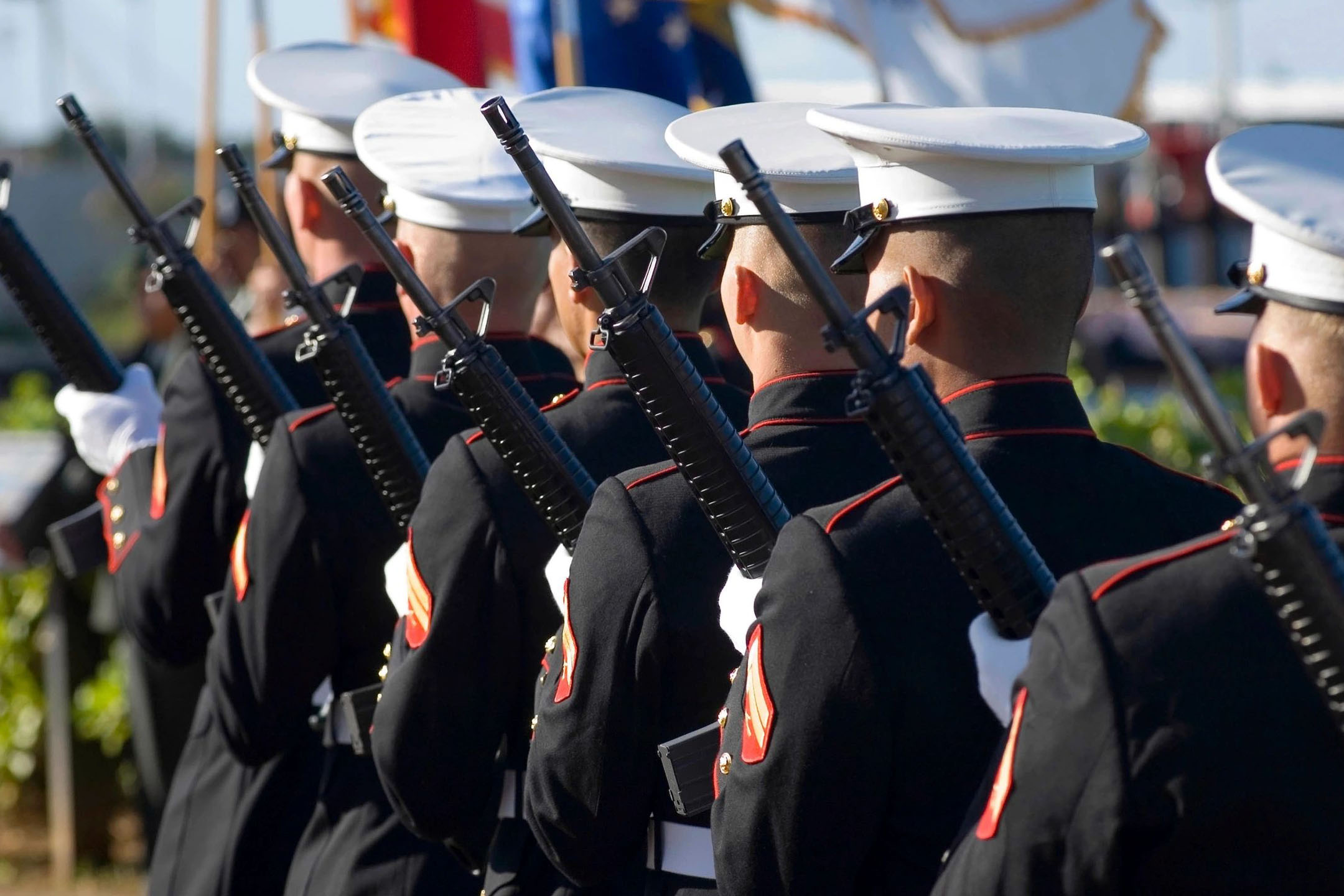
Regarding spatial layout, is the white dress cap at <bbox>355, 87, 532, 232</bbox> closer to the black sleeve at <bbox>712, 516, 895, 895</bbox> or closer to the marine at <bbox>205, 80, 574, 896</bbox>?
the marine at <bbox>205, 80, 574, 896</bbox>

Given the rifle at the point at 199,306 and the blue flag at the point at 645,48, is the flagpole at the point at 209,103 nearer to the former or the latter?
the blue flag at the point at 645,48

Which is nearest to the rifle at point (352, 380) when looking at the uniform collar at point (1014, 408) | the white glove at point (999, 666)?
the uniform collar at point (1014, 408)

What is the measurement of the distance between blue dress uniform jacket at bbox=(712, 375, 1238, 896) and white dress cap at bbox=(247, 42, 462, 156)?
8.08 ft

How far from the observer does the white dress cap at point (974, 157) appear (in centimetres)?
210

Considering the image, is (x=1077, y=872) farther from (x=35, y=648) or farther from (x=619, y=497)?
(x=35, y=648)

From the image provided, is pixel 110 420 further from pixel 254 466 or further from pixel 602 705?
pixel 602 705

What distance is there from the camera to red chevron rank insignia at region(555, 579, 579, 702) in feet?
8.10

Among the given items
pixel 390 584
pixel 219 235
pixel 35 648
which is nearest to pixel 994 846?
pixel 390 584

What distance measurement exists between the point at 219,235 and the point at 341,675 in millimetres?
3653

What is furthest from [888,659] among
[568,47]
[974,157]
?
[568,47]

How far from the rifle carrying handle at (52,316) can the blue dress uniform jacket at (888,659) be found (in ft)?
9.59

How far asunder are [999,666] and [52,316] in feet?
10.8

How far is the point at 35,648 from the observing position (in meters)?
7.34

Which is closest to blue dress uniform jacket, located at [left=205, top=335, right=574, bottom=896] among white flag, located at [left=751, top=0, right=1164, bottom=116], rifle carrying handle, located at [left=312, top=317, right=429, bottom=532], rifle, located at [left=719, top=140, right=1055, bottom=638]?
rifle carrying handle, located at [left=312, top=317, right=429, bottom=532]
